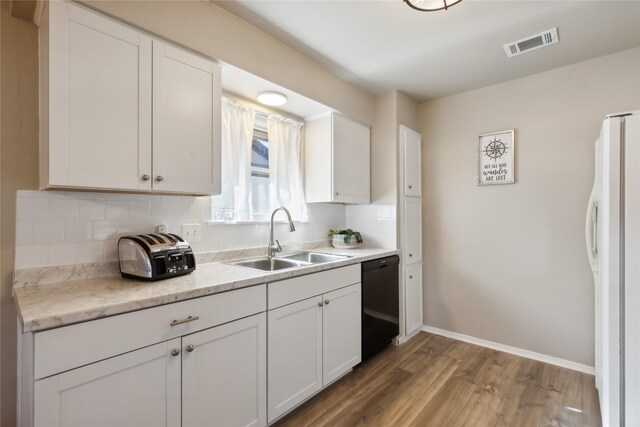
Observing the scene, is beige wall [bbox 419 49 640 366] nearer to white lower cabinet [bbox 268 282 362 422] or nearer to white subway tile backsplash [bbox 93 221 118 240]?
white lower cabinet [bbox 268 282 362 422]

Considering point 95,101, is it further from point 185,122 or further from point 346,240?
point 346,240

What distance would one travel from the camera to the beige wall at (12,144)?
135 cm

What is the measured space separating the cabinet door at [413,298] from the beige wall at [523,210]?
101 millimetres

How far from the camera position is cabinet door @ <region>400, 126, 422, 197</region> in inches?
116

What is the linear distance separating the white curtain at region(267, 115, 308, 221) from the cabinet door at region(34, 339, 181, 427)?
1529 millimetres

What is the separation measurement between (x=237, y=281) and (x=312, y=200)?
1424 millimetres

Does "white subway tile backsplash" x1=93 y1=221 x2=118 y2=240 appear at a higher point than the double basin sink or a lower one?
higher

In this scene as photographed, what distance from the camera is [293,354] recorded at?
180 cm

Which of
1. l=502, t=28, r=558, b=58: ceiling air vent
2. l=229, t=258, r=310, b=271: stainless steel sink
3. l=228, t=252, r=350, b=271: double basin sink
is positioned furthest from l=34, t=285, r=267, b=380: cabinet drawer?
l=502, t=28, r=558, b=58: ceiling air vent

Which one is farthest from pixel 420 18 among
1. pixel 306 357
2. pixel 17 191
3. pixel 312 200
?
pixel 17 191

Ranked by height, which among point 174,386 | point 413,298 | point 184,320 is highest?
point 184,320

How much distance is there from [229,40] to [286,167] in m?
1.09

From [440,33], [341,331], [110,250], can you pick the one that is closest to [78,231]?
[110,250]

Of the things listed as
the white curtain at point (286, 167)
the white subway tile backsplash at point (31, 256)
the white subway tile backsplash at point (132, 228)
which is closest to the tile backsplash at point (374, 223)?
the white curtain at point (286, 167)
